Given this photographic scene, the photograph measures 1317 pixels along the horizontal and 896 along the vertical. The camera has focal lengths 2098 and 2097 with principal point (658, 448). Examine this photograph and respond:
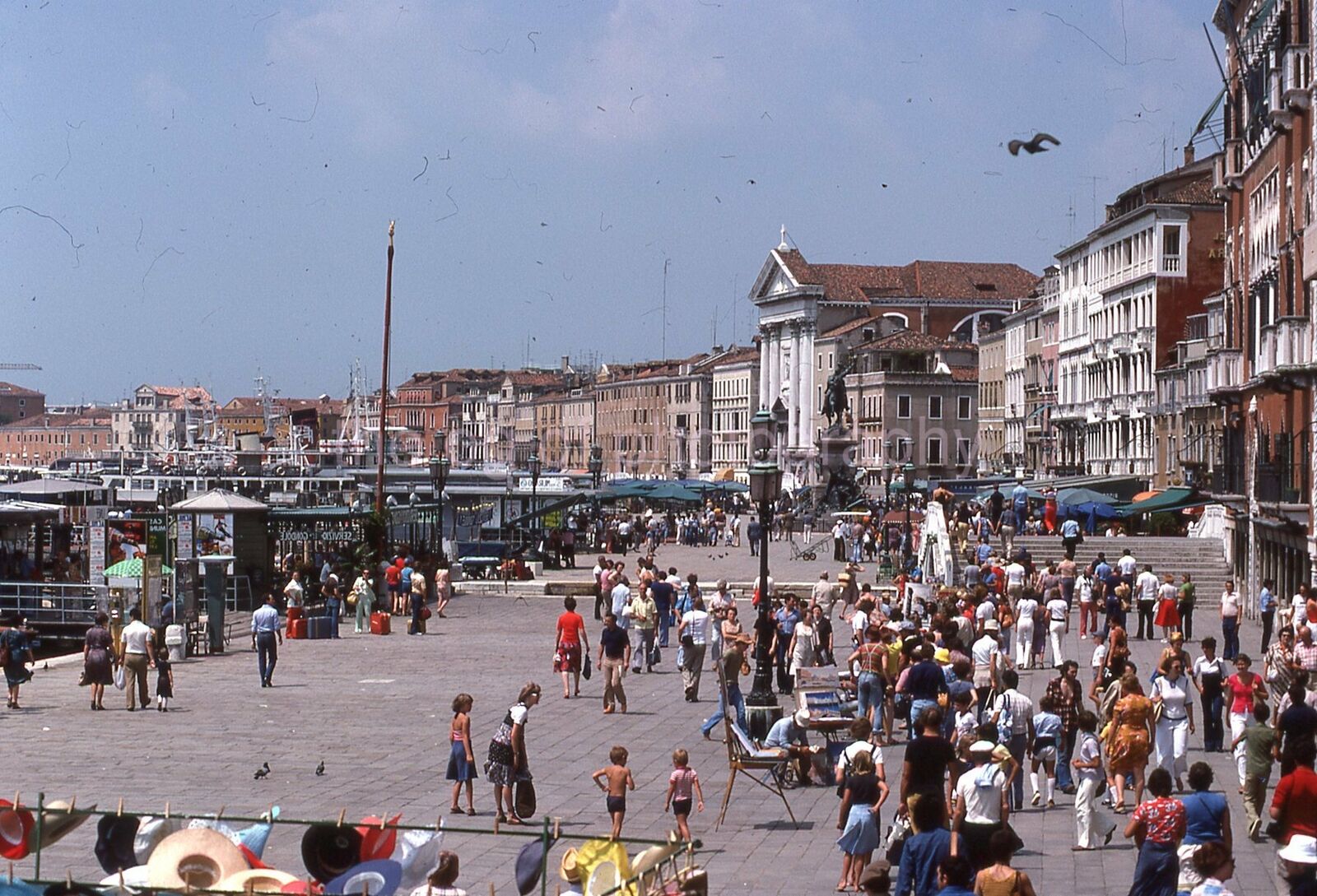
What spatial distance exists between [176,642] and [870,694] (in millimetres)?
12886

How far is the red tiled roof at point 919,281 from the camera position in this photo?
144125mm

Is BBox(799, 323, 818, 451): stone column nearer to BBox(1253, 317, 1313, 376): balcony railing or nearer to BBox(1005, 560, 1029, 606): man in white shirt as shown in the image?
BBox(1253, 317, 1313, 376): balcony railing

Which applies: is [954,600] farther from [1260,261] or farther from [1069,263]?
[1069,263]

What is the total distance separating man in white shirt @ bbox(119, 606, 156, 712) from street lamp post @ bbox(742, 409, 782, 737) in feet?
22.3

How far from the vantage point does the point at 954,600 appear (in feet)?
84.5

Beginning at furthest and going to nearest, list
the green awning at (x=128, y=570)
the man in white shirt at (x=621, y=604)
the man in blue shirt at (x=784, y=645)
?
the green awning at (x=128, y=570) → the man in white shirt at (x=621, y=604) → the man in blue shirt at (x=784, y=645)

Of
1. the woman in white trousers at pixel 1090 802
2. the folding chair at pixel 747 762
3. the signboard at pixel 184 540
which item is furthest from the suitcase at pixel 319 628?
the woman in white trousers at pixel 1090 802

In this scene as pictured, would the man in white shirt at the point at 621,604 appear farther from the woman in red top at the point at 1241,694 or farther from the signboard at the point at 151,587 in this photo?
the woman in red top at the point at 1241,694

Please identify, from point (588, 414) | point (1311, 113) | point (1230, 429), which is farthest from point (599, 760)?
point (588, 414)

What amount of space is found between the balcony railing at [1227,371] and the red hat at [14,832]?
32.5m

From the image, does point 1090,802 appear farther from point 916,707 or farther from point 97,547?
point 97,547

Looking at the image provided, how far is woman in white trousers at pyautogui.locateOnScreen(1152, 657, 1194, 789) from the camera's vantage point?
53.6 ft

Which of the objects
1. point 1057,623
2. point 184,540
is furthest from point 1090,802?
point 184,540

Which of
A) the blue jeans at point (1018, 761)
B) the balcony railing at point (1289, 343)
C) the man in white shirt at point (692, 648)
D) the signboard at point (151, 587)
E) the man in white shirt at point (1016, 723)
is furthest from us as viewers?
the balcony railing at point (1289, 343)
